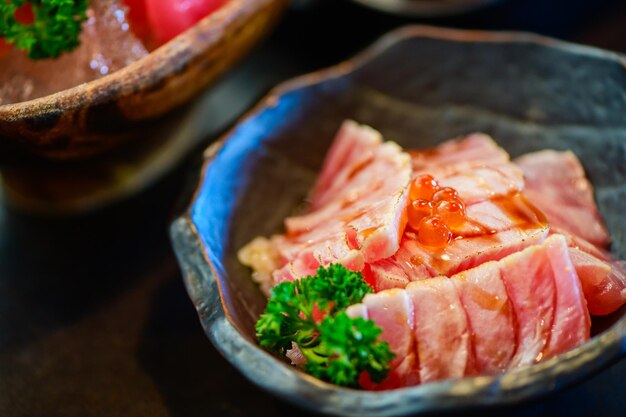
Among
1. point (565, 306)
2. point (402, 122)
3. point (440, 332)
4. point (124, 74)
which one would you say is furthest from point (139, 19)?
point (565, 306)

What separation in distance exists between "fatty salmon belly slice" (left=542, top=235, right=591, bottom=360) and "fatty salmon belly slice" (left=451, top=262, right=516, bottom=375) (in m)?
0.11

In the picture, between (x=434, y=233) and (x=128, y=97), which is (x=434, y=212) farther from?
(x=128, y=97)

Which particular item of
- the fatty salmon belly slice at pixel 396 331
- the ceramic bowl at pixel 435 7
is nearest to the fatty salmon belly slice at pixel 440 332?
the fatty salmon belly slice at pixel 396 331

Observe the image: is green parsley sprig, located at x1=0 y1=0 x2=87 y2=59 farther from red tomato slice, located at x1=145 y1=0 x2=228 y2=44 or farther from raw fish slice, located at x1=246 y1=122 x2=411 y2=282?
raw fish slice, located at x1=246 y1=122 x2=411 y2=282

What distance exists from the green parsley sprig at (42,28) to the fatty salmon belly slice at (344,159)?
101 cm

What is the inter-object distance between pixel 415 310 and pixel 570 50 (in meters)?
1.38

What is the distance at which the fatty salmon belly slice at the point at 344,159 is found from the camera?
2.38 meters

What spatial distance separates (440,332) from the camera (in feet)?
5.70

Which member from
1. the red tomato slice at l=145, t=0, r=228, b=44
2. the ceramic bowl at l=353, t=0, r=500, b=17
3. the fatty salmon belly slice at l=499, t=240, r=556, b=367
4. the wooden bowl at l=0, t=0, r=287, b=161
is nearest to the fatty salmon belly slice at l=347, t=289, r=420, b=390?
the fatty salmon belly slice at l=499, t=240, r=556, b=367

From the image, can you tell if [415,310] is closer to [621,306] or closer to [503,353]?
[503,353]

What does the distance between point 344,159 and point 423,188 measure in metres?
0.53

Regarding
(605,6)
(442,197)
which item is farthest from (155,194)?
(605,6)

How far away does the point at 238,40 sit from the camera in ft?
8.09

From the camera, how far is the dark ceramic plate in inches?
85.1
